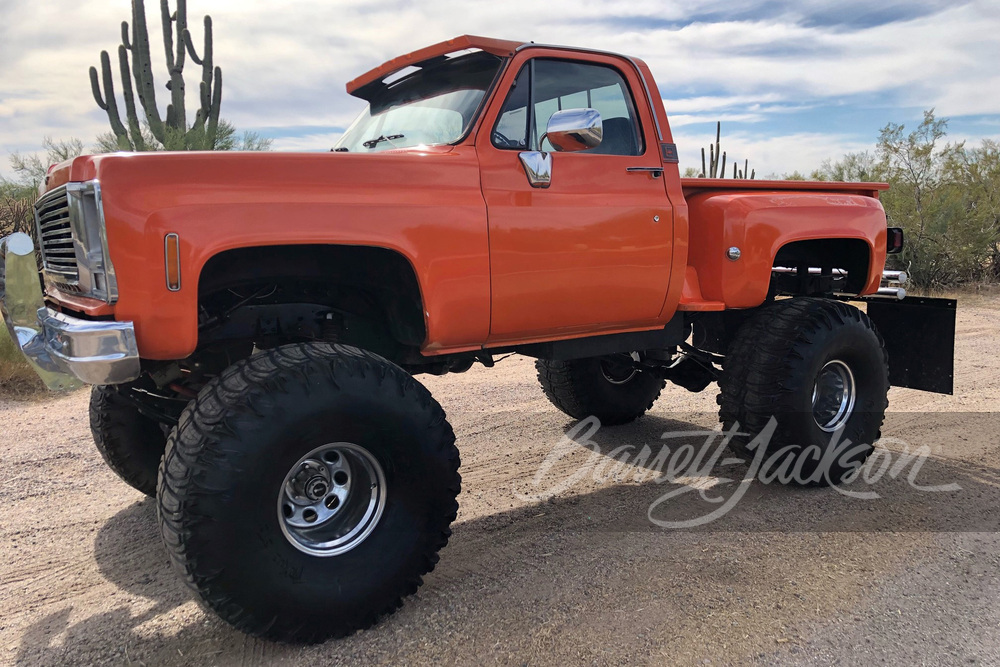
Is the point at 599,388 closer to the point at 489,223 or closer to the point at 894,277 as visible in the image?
the point at 894,277

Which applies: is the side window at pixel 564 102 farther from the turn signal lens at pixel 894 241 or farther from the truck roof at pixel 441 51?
the turn signal lens at pixel 894 241

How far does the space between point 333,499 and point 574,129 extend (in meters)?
1.78

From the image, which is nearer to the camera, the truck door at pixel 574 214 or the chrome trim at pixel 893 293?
the truck door at pixel 574 214

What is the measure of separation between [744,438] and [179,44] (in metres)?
12.4

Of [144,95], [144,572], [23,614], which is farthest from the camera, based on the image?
[144,95]

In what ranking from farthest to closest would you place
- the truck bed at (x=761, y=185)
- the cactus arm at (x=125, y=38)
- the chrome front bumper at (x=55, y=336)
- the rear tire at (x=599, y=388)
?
the cactus arm at (x=125, y=38), the rear tire at (x=599, y=388), the truck bed at (x=761, y=185), the chrome front bumper at (x=55, y=336)

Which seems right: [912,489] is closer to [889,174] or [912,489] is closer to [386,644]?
[386,644]

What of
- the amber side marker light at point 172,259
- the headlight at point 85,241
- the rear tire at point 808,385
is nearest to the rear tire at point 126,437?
the headlight at point 85,241

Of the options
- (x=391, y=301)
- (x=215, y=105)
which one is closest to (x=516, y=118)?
(x=391, y=301)

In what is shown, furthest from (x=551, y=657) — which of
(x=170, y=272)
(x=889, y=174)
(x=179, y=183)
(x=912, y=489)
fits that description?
(x=889, y=174)

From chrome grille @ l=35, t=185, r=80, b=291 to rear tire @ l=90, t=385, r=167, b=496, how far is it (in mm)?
755

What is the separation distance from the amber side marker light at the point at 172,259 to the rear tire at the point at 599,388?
9.99 ft

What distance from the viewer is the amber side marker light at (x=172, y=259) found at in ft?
8.42

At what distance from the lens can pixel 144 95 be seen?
42.3 ft
